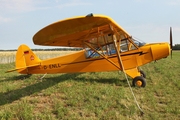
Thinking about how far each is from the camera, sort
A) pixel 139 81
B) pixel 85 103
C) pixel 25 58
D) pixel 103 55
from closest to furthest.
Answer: pixel 85 103 → pixel 139 81 → pixel 103 55 → pixel 25 58

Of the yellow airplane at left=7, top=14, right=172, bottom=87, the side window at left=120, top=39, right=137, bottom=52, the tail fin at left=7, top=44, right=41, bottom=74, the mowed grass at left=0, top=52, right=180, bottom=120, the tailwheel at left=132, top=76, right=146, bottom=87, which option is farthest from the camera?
the tail fin at left=7, top=44, right=41, bottom=74

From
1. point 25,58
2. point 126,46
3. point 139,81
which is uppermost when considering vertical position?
point 126,46

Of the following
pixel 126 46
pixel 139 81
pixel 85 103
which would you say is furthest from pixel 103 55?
pixel 85 103

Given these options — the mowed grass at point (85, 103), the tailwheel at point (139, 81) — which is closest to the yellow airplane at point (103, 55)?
the tailwheel at point (139, 81)

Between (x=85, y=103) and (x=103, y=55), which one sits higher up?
(x=103, y=55)

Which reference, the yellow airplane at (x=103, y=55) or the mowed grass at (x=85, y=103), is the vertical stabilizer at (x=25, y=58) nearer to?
the yellow airplane at (x=103, y=55)

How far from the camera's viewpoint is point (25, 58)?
940cm

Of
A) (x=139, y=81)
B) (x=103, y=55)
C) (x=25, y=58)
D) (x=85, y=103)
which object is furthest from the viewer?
(x=25, y=58)

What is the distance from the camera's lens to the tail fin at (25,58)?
9.12 metres

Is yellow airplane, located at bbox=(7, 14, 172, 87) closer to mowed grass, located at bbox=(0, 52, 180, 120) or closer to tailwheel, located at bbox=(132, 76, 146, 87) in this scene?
tailwheel, located at bbox=(132, 76, 146, 87)

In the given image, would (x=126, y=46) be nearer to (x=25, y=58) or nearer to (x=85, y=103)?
(x=85, y=103)

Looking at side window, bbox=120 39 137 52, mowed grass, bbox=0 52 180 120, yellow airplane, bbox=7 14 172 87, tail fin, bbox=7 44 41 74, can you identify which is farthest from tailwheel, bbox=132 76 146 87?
tail fin, bbox=7 44 41 74

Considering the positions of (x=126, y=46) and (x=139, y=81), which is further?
(x=126, y=46)

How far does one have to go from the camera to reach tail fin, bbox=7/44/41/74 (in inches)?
359
